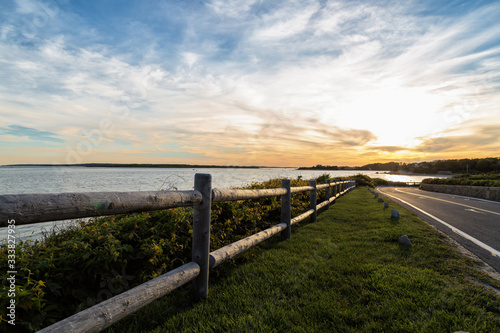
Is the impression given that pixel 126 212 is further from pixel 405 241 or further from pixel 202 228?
pixel 405 241

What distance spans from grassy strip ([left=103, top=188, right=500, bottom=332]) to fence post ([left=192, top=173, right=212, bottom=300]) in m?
0.40

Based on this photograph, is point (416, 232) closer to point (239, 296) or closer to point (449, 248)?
point (449, 248)

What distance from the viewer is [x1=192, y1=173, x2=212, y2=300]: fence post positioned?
2.83 m

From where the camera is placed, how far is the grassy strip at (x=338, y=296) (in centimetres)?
240

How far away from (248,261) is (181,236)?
1216 mm

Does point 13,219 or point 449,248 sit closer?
point 13,219

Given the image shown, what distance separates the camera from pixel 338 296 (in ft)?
9.64

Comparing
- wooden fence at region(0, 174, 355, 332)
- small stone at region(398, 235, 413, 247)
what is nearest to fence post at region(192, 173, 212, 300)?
wooden fence at region(0, 174, 355, 332)

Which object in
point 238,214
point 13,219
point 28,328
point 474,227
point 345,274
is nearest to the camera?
point 13,219

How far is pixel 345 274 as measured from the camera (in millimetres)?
3559

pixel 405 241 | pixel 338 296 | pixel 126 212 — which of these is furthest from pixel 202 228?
pixel 405 241

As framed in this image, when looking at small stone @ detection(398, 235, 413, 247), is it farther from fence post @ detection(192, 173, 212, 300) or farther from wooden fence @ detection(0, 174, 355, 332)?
fence post @ detection(192, 173, 212, 300)

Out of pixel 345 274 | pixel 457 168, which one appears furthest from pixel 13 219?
pixel 457 168

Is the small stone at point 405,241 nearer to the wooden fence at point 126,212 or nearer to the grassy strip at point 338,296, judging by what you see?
the grassy strip at point 338,296
